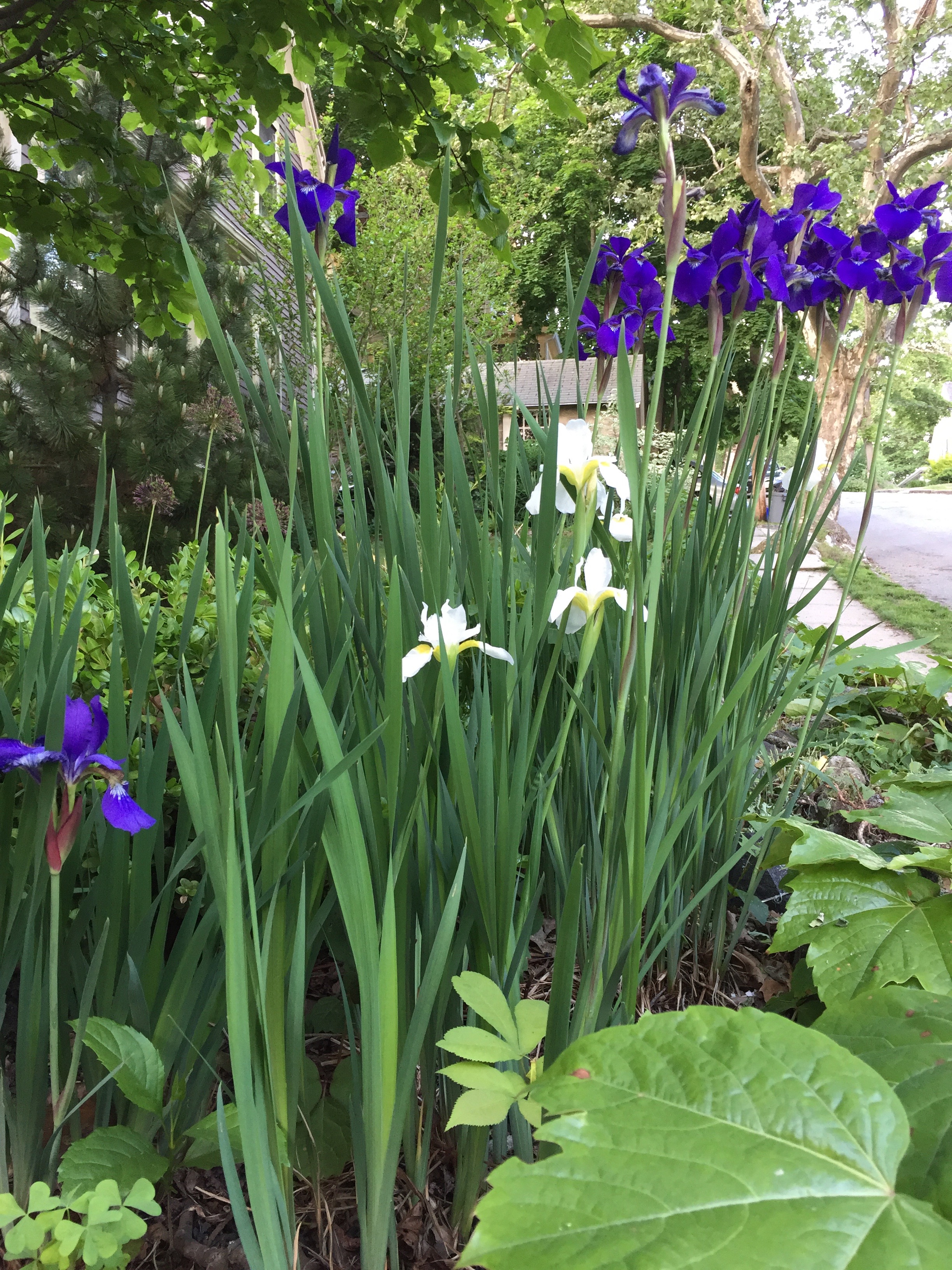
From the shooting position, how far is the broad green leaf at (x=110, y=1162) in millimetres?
720

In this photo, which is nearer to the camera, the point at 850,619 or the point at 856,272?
the point at 856,272

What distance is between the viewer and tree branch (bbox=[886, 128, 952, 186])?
1093 cm

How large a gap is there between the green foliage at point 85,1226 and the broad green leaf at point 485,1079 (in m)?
0.28

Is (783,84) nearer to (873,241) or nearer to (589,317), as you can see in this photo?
(873,241)

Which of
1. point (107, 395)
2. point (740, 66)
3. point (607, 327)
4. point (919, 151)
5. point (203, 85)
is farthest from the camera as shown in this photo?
point (919, 151)

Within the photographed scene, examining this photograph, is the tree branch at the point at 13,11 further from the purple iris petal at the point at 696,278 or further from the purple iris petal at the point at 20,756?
the purple iris petal at the point at 20,756

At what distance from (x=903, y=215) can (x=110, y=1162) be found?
194cm

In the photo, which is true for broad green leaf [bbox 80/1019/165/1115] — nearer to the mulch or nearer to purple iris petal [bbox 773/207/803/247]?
the mulch

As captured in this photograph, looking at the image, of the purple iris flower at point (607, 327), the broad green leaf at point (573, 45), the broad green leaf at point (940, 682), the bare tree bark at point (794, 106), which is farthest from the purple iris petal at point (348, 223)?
the bare tree bark at point (794, 106)

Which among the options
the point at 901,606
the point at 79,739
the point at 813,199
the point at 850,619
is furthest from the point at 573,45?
the point at 901,606

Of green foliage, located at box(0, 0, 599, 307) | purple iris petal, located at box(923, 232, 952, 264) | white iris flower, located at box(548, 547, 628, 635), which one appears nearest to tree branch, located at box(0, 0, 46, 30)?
green foliage, located at box(0, 0, 599, 307)

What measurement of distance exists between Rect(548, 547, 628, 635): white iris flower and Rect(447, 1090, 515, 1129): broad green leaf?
0.46 m

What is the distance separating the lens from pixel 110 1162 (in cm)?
74

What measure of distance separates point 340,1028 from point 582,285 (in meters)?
1.00
